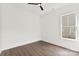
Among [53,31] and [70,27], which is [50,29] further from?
[70,27]

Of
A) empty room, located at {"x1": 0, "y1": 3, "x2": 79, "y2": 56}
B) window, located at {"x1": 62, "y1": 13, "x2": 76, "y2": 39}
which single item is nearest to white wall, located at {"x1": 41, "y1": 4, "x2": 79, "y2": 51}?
empty room, located at {"x1": 0, "y1": 3, "x2": 79, "y2": 56}

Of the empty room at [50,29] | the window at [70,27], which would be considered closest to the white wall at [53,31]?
the empty room at [50,29]

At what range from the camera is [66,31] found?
40.3 inches

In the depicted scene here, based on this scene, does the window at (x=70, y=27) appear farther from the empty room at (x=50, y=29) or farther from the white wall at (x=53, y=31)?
the white wall at (x=53, y=31)

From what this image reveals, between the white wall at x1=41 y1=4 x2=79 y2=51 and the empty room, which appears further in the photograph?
the white wall at x1=41 y1=4 x2=79 y2=51

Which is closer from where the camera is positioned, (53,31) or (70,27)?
(70,27)

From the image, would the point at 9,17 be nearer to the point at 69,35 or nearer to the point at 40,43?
the point at 40,43

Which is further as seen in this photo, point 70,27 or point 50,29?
point 50,29

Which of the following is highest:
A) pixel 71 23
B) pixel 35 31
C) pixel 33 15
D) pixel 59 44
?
pixel 33 15

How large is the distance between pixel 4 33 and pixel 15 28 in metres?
0.39

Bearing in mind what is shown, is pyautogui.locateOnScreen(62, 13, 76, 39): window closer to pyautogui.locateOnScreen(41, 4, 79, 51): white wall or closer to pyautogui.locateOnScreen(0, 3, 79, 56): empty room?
pyautogui.locateOnScreen(0, 3, 79, 56): empty room

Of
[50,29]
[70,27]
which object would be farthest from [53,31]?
[70,27]

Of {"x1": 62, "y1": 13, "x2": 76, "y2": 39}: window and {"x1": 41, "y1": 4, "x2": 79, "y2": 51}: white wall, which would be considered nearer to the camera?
{"x1": 62, "y1": 13, "x2": 76, "y2": 39}: window

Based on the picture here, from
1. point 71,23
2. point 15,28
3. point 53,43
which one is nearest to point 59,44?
point 53,43
